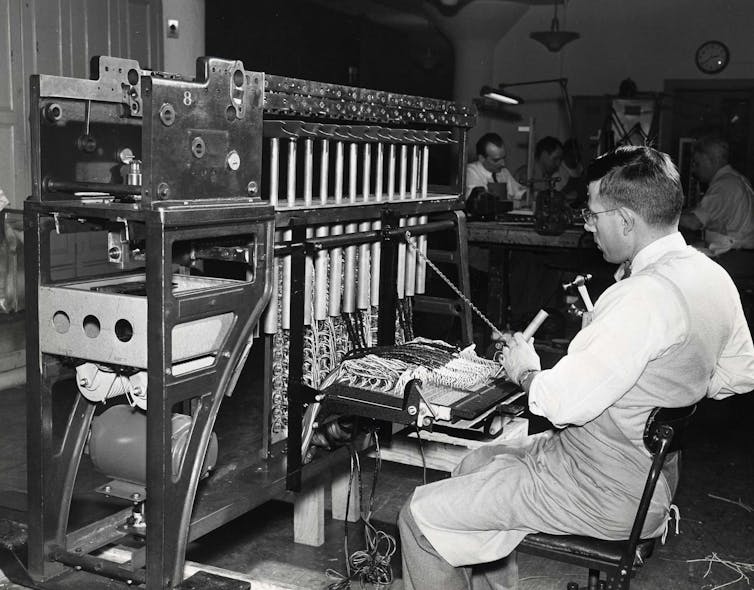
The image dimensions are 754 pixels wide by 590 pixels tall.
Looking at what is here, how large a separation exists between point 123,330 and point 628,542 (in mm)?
1350

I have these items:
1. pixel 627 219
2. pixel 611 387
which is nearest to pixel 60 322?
pixel 611 387

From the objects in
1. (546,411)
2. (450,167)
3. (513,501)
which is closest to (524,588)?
(513,501)

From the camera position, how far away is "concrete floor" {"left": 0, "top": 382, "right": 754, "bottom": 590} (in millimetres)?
3299

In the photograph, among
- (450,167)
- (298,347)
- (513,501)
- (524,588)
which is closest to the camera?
(513,501)

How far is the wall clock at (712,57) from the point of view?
36.2ft

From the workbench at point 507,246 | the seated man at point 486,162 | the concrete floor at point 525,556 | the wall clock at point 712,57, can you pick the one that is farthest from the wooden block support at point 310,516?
the wall clock at point 712,57

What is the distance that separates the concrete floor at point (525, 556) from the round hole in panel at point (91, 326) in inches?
28.9

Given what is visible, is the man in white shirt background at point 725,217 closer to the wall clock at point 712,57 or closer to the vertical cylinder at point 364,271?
the vertical cylinder at point 364,271

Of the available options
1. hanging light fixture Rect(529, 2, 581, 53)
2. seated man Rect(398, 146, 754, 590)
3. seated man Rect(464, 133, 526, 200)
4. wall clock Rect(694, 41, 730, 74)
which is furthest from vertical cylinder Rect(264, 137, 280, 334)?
wall clock Rect(694, 41, 730, 74)

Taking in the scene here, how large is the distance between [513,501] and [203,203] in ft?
3.60

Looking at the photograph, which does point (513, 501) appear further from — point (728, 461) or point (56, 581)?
point (728, 461)

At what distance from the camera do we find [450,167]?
11.2 metres

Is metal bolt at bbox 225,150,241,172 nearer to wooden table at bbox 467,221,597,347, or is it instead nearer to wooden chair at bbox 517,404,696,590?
wooden chair at bbox 517,404,696,590

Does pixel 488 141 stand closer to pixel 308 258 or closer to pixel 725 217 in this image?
pixel 725 217
